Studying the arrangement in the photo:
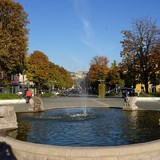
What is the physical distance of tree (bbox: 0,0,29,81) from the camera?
42281 millimetres

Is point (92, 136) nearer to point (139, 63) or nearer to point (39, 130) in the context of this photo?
point (39, 130)

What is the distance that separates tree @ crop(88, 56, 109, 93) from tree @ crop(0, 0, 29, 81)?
4622cm

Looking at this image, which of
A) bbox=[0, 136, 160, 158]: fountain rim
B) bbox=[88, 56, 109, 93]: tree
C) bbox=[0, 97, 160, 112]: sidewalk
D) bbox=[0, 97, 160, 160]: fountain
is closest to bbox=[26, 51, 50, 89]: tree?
bbox=[88, 56, 109, 93]: tree

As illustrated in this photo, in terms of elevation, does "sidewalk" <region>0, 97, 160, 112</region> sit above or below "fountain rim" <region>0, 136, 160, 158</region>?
above

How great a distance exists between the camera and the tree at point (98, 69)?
89812 mm

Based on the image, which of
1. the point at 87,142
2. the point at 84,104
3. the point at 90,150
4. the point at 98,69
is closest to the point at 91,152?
the point at 90,150

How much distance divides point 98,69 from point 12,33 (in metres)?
48.6

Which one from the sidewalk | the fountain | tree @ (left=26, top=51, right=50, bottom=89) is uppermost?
tree @ (left=26, top=51, right=50, bottom=89)

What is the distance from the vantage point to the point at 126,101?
2417 cm

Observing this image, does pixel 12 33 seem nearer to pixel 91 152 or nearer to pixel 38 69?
pixel 38 69

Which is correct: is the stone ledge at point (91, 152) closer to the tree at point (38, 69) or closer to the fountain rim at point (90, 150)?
the fountain rim at point (90, 150)

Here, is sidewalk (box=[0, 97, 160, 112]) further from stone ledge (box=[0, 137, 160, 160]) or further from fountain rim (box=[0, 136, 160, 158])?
fountain rim (box=[0, 136, 160, 158])

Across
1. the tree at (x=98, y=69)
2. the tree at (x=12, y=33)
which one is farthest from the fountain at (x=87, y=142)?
the tree at (x=98, y=69)

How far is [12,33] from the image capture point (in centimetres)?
4397
